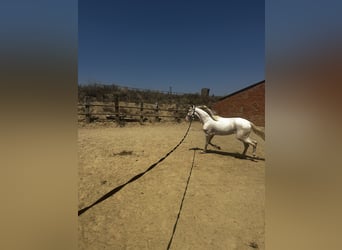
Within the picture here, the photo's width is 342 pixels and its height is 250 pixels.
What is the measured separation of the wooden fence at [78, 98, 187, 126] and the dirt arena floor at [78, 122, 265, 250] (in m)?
5.50

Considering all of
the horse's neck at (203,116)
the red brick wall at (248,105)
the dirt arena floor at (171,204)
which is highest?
the red brick wall at (248,105)

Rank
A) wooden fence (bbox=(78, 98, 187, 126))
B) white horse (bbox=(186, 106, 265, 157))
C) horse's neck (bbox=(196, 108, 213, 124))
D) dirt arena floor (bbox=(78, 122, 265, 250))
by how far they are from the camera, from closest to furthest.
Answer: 1. dirt arena floor (bbox=(78, 122, 265, 250))
2. white horse (bbox=(186, 106, 265, 157))
3. horse's neck (bbox=(196, 108, 213, 124))
4. wooden fence (bbox=(78, 98, 187, 126))

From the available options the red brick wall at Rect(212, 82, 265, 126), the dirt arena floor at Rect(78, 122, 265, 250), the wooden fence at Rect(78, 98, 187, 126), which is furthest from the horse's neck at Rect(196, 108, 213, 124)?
the red brick wall at Rect(212, 82, 265, 126)

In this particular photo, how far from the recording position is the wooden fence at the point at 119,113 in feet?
30.3

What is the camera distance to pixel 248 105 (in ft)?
35.8

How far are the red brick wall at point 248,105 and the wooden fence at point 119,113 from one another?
2.52m

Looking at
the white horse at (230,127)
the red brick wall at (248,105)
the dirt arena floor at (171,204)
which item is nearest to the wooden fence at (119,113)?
the red brick wall at (248,105)

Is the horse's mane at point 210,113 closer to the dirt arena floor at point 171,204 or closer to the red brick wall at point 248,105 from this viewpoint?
the dirt arena floor at point 171,204

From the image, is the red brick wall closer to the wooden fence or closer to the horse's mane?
the wooden fence

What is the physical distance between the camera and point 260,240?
1.69 m

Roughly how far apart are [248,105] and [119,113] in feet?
19.1

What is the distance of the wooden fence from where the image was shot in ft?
30.3
